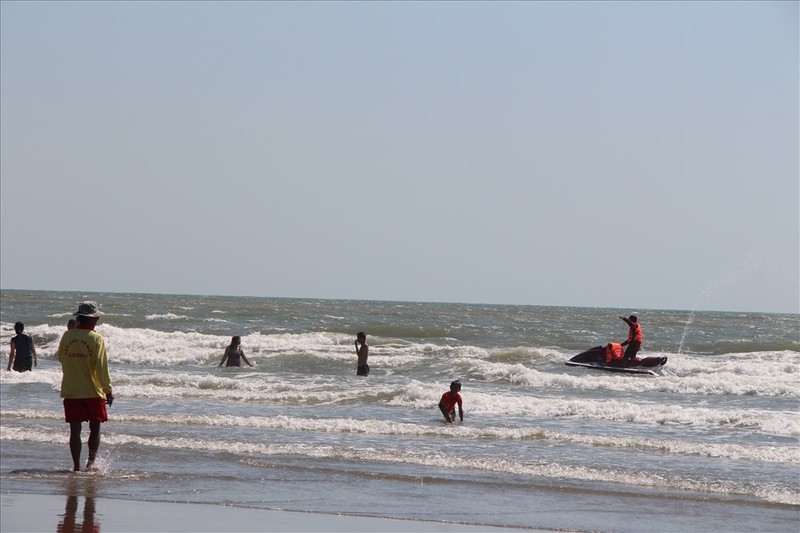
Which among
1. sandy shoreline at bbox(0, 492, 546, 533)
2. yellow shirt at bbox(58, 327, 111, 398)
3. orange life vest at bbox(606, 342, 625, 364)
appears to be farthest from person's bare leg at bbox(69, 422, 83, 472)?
orange life vest at bbox(606, 342, 625, 364)

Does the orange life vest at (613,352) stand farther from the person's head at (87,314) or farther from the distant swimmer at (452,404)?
the person's head at (87,314)

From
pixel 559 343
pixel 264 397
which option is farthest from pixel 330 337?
pixel 264 397

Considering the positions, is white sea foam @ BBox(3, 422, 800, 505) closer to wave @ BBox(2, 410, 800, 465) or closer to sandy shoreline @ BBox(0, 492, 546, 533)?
wave @ BBox(2, 410, 800, 465)

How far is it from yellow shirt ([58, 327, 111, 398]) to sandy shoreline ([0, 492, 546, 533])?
3.16ft

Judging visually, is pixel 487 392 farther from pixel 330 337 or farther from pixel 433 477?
pixel 330 337

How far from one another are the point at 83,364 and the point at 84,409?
0.42 meters

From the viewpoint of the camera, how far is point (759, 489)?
970 centimetres

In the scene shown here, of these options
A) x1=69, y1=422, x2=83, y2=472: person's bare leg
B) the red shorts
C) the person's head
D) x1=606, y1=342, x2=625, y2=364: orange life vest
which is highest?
the person's head

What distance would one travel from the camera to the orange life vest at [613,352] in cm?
2212

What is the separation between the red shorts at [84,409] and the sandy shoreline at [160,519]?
0.83m

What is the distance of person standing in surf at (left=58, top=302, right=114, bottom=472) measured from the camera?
845 cm

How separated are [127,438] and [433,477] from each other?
3966mm

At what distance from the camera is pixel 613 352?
72.9 feet

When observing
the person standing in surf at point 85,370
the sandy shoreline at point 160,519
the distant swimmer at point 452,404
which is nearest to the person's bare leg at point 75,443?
the person standing in surf at point 85,370
